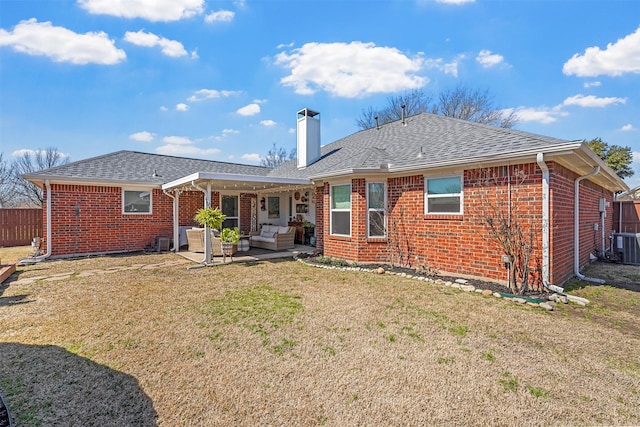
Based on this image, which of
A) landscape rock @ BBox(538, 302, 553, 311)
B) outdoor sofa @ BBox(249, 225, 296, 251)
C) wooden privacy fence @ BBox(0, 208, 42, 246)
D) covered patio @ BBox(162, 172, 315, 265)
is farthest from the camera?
wooden privacy fence @ BBox(0, 208, 42, 246)

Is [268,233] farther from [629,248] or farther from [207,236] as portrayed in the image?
[629,248]

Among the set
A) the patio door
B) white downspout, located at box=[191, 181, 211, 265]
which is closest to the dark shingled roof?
white downspout, located at box=[191, 181, 211, 265]

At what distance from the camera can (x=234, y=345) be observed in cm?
373

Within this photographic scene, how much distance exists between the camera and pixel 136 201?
12117mm

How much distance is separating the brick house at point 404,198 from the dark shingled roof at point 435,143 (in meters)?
0.05

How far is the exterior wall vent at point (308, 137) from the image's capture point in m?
12.9

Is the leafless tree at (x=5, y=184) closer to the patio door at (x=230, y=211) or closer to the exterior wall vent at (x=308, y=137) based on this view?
the patio door at (x=230, y=211)

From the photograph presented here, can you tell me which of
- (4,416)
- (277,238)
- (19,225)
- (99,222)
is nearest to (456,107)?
(277,238)

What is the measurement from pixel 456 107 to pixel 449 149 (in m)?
21.6

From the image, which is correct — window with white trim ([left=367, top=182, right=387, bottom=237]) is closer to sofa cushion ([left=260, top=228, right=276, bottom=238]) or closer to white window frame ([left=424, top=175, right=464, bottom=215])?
white window frame ([left=424, top=175, right=464, bottom=215])

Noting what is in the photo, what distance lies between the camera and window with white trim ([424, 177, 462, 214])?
7168mm

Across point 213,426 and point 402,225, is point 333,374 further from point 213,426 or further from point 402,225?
point 402,225

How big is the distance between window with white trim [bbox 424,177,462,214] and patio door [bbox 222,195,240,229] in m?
10.0

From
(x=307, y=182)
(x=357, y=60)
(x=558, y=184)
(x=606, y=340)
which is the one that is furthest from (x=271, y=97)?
(x=606, y=340)
